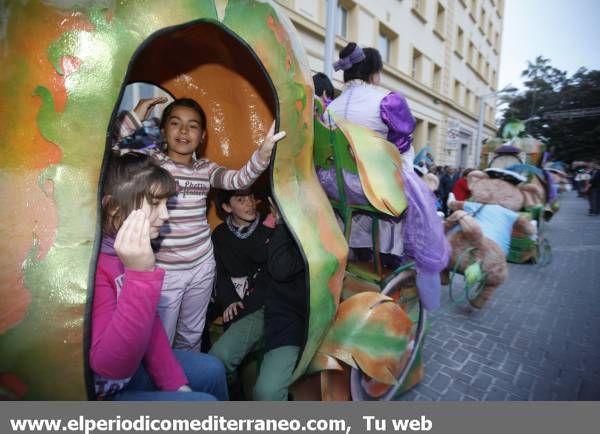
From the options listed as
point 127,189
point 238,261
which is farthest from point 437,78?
point 127,189

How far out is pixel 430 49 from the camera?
603 inches

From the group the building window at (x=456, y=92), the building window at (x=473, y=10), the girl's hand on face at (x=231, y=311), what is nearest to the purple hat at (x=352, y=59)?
the girl's hand on face at (x=231, y=311)

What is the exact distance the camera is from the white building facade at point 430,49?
32.2ft

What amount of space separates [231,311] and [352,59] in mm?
1808

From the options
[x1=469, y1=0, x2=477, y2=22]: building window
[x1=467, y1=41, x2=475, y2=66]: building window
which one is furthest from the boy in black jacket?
[x1=467, y1=41, x2=475, y2=66]: building window

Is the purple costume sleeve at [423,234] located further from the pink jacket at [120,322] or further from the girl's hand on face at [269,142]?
the pink jacket at [120,322]

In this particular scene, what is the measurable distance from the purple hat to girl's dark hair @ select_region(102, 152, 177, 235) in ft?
4.89

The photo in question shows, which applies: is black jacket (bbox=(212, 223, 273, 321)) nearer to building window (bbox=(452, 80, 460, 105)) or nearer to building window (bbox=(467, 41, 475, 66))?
building window (bbox=(452, 80, 460, 105))

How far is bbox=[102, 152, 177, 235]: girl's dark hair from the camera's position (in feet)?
4.04

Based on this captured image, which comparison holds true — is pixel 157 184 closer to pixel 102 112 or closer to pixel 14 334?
pixel 102 112

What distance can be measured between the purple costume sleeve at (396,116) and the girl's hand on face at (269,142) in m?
0.79

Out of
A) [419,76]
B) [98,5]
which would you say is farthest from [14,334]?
[419,76]

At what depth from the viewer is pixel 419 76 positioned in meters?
15.0

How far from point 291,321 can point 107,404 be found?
2.86ft
